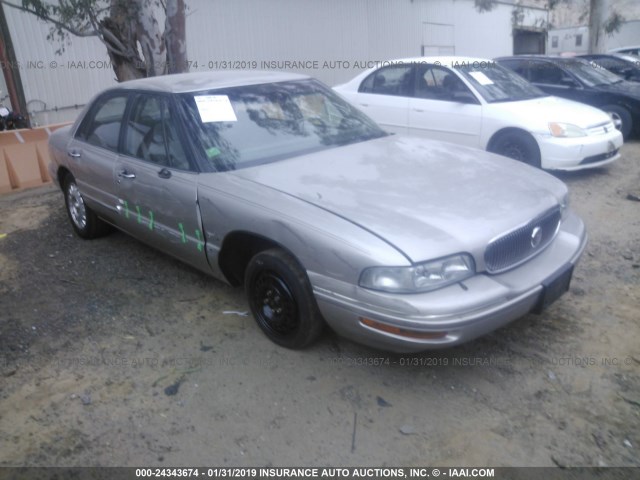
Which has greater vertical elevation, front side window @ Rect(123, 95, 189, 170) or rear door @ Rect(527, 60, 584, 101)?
front side window @ Rect(123, 95, 189, 170)

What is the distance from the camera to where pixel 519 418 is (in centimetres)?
284

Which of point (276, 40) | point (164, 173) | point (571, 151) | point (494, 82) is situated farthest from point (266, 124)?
point (276, 40)

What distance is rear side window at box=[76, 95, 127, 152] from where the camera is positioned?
4.56 m

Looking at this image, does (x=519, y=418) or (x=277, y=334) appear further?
(x=277, y=334)

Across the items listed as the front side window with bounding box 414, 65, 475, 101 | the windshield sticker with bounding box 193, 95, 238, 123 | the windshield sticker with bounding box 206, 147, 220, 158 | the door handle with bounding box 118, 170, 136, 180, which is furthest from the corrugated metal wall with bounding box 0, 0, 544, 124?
the windshield sticker with bounding box 206, 147, 220, 158

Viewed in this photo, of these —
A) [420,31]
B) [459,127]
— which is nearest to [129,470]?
[459,127]

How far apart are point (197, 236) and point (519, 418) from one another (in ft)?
7.32

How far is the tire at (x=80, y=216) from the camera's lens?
207 inches

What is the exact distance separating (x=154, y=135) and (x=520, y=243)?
2631 millimetres

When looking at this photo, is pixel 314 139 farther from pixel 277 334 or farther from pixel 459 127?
pixel 459 127

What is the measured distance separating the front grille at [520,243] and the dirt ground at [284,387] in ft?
2.10

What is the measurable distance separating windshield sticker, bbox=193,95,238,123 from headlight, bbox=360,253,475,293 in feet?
5.66

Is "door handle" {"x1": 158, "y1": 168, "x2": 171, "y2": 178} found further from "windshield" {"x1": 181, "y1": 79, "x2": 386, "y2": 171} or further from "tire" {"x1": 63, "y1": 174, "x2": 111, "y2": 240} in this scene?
"tire" {"x1": 63, "y1": 174, "x2": 111, "y2": 240}

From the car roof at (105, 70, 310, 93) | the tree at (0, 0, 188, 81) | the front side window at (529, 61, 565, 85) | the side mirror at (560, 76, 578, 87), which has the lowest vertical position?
the side mirror at (560, 76, 578, 87)
